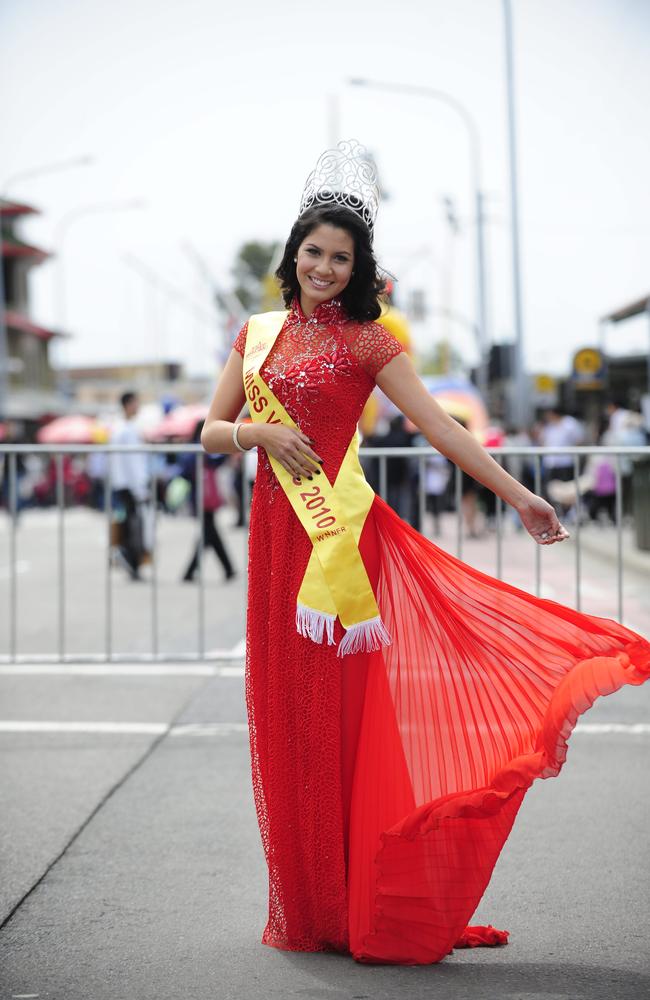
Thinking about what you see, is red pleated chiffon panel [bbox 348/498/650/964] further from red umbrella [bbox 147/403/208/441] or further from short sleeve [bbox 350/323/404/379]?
red umbrella [bbox 147/403/208/441]

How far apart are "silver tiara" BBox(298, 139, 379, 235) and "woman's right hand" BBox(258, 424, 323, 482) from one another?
59cm

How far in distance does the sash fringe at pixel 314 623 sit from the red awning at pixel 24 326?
57.1 meters

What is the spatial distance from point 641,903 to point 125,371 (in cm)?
11365

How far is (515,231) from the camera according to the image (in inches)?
962

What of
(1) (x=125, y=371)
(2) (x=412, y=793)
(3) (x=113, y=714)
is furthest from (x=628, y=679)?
(1) (x=125, y=371)

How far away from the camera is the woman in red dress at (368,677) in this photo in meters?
3.13

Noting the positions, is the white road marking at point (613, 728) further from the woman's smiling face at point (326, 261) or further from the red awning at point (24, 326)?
the red awning at point (24, 326)

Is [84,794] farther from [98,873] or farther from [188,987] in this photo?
[188,987]

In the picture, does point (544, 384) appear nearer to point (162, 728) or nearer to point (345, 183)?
point (162, 728)

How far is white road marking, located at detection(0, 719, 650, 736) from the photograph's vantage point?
19.4 feet

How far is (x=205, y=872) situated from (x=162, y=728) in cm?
208

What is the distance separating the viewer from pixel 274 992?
9.73 feet

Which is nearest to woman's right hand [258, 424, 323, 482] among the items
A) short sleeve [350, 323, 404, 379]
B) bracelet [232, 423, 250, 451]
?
bracelet [232, 423, 250, 451]

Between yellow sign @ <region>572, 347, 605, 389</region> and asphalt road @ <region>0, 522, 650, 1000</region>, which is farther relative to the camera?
yellow sign @ <region>572, 347, 605, 389</region>
